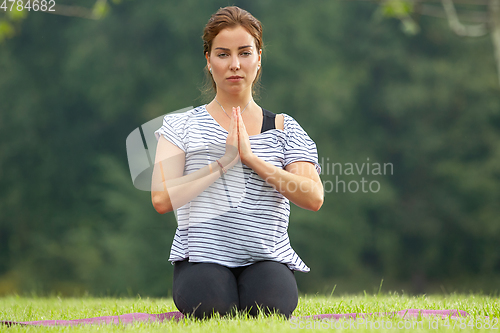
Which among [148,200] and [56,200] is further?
[56,200]

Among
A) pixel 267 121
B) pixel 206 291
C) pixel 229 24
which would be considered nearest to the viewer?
pixel 206 291

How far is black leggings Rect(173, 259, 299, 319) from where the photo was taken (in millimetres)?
2137

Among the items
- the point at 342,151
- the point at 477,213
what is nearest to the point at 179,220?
the point at 342,151

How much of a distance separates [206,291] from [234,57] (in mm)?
1048

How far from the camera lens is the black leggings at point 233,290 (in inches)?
84.1

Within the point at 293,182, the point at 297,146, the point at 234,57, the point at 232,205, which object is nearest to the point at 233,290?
the point at 232,205

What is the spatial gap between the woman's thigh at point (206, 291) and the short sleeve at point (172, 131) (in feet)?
1.84

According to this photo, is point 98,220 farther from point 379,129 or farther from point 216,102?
point 216,102

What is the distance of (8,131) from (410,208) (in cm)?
870

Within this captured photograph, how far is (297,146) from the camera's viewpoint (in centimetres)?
241

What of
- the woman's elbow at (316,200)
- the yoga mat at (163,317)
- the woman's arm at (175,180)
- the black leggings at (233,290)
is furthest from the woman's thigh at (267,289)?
the woman's arm at (175,180)

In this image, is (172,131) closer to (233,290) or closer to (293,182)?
(293,182)

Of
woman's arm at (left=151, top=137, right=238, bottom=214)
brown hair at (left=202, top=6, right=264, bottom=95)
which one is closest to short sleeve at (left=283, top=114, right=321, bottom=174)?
woman's arm at (left=151, top=137, right=238, bottom=214)

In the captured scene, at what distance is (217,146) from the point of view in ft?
7.70
